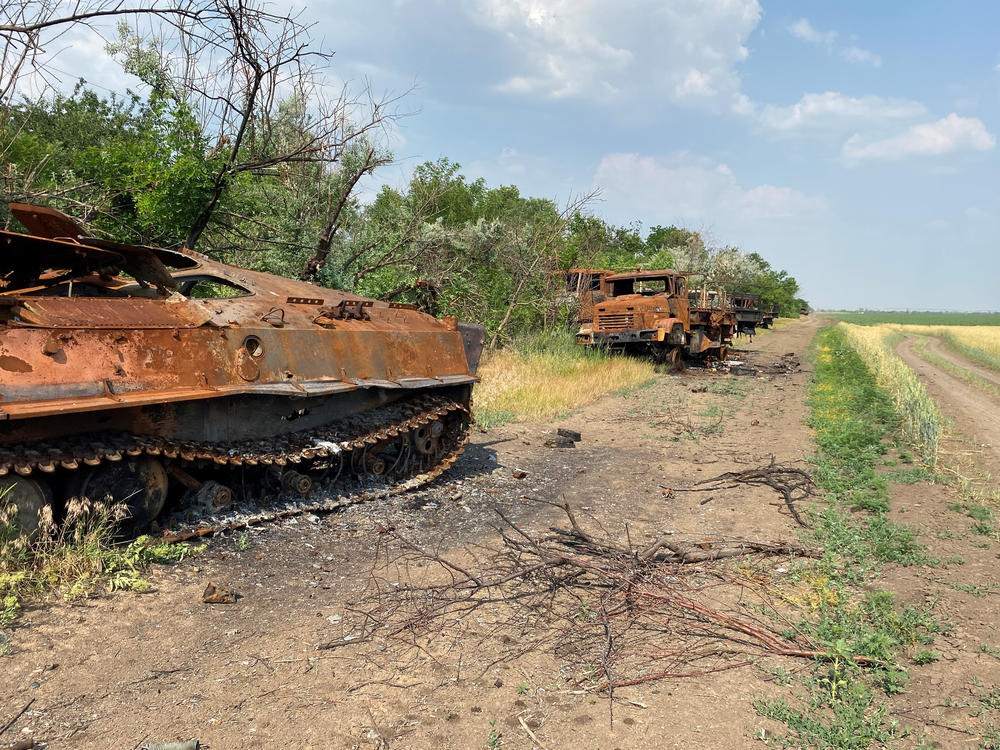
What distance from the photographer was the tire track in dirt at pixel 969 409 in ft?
30.8

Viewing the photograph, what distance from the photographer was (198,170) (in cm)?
896

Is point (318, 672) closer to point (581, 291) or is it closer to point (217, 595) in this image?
point (217, 595)

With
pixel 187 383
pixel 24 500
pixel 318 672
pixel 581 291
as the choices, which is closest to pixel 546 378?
pixel 581 291

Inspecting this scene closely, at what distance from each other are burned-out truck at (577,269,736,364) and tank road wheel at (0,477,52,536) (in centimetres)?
1458

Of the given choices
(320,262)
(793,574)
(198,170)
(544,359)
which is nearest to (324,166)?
(320,262)

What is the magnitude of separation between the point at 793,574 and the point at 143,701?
3959 mm

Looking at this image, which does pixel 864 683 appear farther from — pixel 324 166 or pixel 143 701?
pixel 324 166

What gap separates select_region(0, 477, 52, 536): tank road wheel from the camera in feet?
14.2

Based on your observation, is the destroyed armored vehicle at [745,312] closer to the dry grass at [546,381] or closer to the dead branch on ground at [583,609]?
the dry grass at [546,381]

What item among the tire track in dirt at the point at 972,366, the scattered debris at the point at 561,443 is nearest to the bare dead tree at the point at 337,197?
the scattered debris at the point at 561,443

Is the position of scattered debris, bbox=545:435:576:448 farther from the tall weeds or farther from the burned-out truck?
the burned-out truck

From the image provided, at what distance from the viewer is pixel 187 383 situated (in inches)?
207

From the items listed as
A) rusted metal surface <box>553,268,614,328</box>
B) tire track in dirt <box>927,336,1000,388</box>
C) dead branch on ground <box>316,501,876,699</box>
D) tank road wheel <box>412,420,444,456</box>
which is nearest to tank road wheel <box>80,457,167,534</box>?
dead branch on ground <box>316,501,876,699</box>

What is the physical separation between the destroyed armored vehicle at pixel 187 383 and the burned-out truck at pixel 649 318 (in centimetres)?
1080
